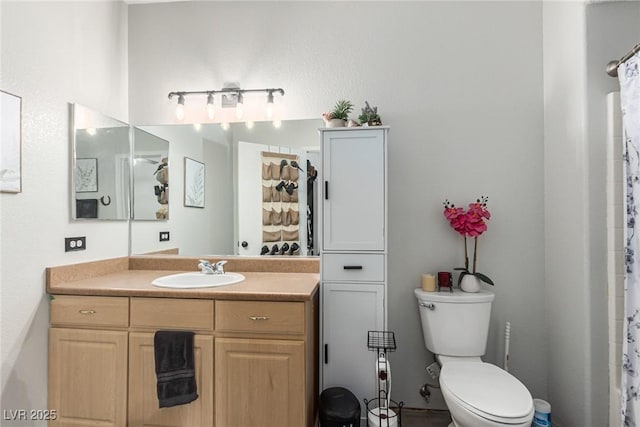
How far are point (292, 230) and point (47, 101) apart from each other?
59.8 inches

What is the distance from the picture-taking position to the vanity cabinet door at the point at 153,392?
157 cm

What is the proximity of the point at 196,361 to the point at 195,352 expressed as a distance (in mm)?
43

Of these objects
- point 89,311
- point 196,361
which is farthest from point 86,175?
point 196,361

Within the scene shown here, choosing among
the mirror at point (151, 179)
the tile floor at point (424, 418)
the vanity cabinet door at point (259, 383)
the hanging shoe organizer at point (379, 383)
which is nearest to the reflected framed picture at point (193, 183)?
the mirror at point (151, 179)

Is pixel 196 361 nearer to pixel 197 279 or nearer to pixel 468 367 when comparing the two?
pixel 197 279

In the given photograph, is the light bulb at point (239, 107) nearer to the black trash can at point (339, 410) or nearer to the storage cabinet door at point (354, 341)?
the storage cabinet door at point (354, 341)

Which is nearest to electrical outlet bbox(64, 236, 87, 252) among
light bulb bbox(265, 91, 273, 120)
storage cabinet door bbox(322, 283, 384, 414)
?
light bulb bbox(265, 91, 273, 120)

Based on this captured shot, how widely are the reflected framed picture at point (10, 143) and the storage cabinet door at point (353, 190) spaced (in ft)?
4.90

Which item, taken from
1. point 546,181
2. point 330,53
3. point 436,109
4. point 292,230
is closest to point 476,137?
point 436,109

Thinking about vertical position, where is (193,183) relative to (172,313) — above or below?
above

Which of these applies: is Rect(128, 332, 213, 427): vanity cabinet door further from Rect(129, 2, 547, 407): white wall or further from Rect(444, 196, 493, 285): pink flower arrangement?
Rect(444, 196, 493, 285): pink flower arrangement

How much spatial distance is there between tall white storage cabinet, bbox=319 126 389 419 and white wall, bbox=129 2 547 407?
1.12 ft

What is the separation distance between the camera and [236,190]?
7.21 ft

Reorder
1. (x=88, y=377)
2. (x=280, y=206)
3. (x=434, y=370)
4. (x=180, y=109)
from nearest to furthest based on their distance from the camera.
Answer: (x=88, y=377)
(x=434, y=370)
(x=280, y=206)
(x=180, y=109)
